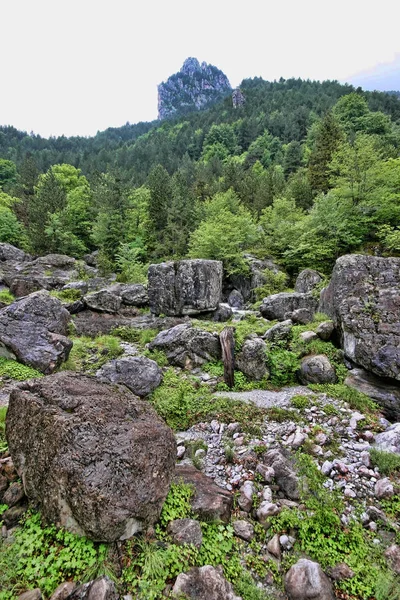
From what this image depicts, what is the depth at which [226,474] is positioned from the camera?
6098 mm

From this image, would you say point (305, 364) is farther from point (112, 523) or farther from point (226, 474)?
point (112, 523)

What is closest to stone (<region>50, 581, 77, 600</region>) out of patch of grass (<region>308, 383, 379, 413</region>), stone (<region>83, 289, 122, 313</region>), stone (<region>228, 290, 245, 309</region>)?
patch of grass (<region>308, 383, 379, 413</region>)

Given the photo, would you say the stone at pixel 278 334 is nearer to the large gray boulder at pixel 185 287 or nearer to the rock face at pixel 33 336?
the large gray boulder at pixel 185 287

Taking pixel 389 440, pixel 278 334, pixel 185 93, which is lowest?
pixel 389 440

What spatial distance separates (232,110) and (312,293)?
110 meters

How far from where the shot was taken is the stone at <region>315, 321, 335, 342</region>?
1107 cm

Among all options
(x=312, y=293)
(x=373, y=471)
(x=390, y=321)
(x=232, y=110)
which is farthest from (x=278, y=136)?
(x=373, y=471)

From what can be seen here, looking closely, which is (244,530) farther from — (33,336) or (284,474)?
(33,336)

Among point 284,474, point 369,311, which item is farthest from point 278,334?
point 284,474

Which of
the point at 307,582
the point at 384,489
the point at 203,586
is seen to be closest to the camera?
the point at 203,586

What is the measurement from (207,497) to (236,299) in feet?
60.1

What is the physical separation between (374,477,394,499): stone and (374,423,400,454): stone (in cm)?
103

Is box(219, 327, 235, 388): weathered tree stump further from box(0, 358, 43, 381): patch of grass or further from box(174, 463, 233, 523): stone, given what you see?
box(0, 358, 43, 381): patch of grass

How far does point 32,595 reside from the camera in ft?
11.3
